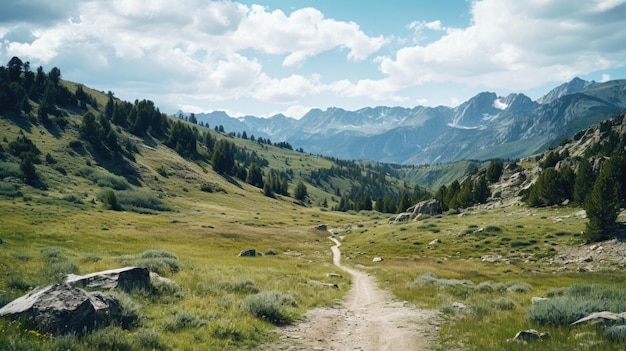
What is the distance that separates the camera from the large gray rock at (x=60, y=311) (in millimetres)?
11305

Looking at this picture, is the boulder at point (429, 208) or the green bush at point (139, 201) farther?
the green bush at point (139, 201)

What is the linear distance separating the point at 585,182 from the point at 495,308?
76.4 metres

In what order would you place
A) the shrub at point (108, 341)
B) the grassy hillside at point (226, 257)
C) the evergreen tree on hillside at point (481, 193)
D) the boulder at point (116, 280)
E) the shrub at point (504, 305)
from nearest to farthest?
the shrub at point (108, 341)
the grassy hillside at point (226, 257)
the boulder at point (116, 280)
the shrub at point (504, 305)
the evergreen tree on hillside at point (481, 193)

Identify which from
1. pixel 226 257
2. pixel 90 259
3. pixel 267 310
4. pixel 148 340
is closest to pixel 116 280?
pixel 267 310

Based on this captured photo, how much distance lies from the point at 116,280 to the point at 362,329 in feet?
38.2

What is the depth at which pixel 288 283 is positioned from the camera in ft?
91.3

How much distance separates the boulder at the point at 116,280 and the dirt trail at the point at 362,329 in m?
7.99

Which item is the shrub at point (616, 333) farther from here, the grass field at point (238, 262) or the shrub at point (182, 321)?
the shrub at point (182, 321)

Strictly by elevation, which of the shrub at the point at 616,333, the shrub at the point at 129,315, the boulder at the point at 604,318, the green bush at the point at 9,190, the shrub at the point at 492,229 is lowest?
the shrub at the point at 492,229

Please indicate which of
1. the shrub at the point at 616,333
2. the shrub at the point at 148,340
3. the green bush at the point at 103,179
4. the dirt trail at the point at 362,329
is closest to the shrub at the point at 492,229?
the dirt trail at the point at 362,329

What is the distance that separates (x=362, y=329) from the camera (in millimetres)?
16641

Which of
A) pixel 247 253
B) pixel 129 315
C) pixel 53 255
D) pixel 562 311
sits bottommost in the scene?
pixel 247 253

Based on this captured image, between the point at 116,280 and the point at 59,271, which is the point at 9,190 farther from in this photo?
the point at 116,280

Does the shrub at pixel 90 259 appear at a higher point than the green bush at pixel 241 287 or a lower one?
lower
